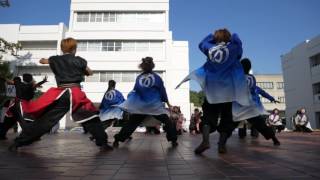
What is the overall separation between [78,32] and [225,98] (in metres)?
34.7

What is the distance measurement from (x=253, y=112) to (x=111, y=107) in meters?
5.09

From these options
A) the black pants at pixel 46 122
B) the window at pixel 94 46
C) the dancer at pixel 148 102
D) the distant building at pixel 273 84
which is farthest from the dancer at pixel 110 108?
the distant building at pixel 273 84

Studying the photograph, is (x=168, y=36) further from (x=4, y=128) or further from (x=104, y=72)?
(x=4, y=128)

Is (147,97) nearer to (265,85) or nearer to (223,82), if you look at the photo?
(223,82)

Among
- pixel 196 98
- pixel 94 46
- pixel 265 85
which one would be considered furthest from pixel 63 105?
pixel 196 98

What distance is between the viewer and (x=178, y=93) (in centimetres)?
3662

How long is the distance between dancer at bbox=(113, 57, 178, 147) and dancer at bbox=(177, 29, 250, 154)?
1642 mm

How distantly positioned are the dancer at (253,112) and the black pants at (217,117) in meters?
0.10

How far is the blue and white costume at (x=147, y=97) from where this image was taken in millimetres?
6645

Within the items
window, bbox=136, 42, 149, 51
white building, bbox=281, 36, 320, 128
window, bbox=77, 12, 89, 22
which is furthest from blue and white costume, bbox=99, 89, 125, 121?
white building, bbox=281, 36, 320, 128

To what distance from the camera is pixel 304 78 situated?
41.1 metres

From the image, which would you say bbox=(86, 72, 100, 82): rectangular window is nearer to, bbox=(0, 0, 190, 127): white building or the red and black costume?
bbox=(0, 0, 190, 127): white building

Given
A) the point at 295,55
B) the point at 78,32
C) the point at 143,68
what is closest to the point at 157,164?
the point at 143,68

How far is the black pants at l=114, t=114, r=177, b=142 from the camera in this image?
642 cm
